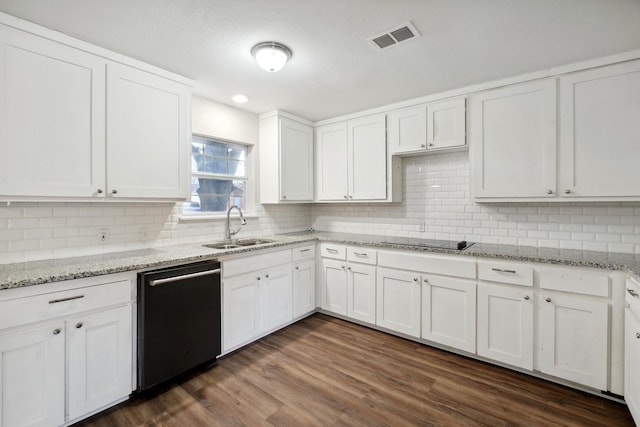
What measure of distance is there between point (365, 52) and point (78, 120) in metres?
1.99

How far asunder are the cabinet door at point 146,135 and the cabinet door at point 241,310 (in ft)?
2.89

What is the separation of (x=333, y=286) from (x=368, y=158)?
1.49 meters

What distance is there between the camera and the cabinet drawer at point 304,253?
320 cm

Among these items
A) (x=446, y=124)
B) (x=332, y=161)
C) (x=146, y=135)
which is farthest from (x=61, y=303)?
(x=446, y=124)

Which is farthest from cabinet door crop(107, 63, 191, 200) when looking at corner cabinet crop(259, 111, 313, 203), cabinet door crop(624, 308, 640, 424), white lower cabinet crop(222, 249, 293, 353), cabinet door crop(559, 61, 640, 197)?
cabinet door crop(624, 308, 640, 424)

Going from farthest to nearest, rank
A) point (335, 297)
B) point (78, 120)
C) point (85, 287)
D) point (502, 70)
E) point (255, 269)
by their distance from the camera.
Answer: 1. point (335, 297)
2. point (255, 269)
3. point (502, 70)
4. point (78, 120)
5. point (85, 287)

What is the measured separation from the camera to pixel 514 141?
2521 mm

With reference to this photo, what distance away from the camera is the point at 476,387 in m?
2.13

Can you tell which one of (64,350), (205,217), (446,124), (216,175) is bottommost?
(64,350)

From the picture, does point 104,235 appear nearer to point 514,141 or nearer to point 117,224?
point 117,224

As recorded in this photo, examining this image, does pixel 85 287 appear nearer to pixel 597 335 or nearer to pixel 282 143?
pixel 282 143

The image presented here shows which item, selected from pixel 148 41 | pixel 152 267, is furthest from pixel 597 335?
pixel 148 41

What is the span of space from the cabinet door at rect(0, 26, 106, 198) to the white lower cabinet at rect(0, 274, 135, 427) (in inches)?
25.7

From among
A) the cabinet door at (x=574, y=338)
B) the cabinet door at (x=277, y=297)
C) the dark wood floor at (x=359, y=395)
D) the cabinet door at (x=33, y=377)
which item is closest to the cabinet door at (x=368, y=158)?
the cabinet door at (x=277, y=297)
